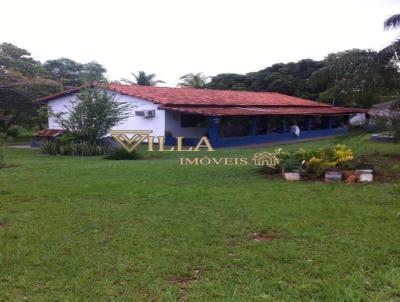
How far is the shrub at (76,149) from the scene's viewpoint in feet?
57.2

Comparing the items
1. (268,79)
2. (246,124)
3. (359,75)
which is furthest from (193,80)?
(359,75)

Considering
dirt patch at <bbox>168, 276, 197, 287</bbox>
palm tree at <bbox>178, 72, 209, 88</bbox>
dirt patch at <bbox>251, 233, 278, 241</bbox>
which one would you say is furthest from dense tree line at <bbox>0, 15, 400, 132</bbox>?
dirt patch at <bbox>168, 276, 197, 287</bbox>

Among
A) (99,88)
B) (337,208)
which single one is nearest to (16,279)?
(337,208)

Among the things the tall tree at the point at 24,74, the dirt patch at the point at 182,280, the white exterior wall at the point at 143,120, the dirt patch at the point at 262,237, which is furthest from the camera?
the white exterior wall at the point at 143,120

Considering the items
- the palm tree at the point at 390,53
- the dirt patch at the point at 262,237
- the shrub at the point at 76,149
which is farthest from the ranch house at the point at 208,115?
the dirt patch at the point at 262,237

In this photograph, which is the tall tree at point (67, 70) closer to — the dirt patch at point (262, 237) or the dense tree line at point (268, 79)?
the dense tree line at point (268, 79)

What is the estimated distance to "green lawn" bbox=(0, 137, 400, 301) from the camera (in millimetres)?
3611

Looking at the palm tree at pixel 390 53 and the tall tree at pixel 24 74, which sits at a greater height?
the tall tree at pixel 24 74

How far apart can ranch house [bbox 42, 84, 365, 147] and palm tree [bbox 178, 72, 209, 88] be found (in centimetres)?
1404

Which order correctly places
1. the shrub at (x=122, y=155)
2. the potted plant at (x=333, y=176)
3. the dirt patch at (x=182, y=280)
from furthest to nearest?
the shrub at (x=122, y=155)
the potted plant at (x=333, y=176)
the dirt patch at (x=182, y=280)

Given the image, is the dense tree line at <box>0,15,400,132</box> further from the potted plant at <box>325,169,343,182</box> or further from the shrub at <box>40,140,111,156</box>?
the potted plant at <box>325,169,343,182</box>

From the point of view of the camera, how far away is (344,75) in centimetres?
1095

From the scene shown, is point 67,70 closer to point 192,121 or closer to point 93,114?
point 192,121

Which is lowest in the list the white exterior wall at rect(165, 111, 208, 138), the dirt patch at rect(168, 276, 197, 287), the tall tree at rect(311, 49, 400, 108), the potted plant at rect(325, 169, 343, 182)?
the dirt patch at rect(168, 276, 197, 287)
